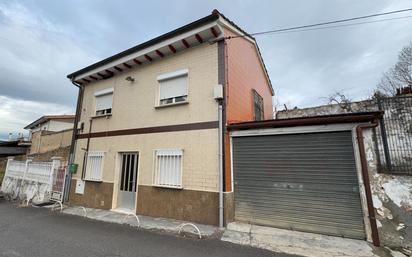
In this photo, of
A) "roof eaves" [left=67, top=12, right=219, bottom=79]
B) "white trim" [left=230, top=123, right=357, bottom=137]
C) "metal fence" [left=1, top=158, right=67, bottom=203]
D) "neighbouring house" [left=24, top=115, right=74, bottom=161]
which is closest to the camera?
"white trim" [left=230, top=123, right=357, bottom=137]

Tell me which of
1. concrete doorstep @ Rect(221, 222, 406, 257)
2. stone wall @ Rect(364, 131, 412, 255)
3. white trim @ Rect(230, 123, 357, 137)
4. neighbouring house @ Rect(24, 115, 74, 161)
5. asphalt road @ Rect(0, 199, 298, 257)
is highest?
neighbouring house @ Rect(24, 115, 74, 161)

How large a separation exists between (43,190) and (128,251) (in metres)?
8.74

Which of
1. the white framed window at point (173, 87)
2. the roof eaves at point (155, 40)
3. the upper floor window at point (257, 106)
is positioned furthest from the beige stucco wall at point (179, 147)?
the upper floor window at point (257, 106)

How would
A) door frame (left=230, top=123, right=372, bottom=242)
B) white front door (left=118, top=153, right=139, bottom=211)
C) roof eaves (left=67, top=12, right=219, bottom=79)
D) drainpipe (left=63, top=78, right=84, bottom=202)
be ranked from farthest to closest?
drainpipe (left=63, top=78, right=84, bottom=202) < white front door (left=118, top=153, right=139, bottom=211) < roof eaves (left=67, top=12, right=219, bottom=79) < door frame (left=230, top=123, right=372, bottom=242)

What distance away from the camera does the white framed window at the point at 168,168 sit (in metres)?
7.06

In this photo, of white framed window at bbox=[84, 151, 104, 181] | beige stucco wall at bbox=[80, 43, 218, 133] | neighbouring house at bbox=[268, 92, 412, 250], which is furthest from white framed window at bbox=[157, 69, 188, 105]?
white framed window at bbox=[84, 151, 104, 181]

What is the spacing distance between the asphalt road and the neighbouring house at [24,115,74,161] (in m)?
9.24

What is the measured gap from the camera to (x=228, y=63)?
721cm

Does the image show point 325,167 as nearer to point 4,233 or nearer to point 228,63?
point 228,63

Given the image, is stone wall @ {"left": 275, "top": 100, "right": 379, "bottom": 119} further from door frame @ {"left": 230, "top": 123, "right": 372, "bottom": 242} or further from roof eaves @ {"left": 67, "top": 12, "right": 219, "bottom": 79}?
roof eaves @ {"left": 67, "top": 12, "right": 219, "bottom": 79}

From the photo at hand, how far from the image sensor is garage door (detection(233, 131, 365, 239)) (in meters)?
5.24

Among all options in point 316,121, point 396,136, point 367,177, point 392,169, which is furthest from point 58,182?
point 396,136

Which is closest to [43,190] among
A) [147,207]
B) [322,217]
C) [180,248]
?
[147,207]

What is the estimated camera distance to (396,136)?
6.01 m
